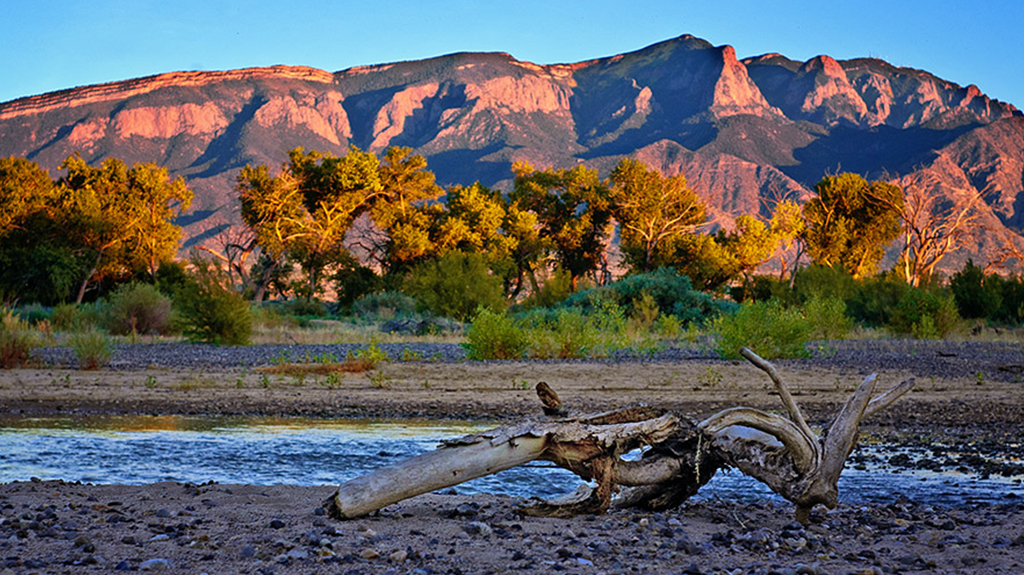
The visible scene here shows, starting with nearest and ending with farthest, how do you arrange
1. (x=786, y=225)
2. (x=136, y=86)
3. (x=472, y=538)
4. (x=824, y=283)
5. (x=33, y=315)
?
(x=472, y=538) → (x=33, y=315) → (x=824, y=283) → (x=786, y=225) → (x=136, y=86)

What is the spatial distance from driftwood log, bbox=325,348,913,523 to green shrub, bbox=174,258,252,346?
59.8 ft

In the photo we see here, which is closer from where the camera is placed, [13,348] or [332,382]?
[332,382]

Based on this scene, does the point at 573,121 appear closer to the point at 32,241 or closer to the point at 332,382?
the point at 32,241

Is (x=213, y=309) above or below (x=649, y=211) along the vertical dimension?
below

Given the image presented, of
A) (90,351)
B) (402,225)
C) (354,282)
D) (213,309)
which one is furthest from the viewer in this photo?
(402,225)

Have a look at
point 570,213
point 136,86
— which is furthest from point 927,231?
point 136,86

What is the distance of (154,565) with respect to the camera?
4.51m

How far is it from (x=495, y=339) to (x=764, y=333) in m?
5.57

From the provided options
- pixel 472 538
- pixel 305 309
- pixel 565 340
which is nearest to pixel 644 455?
pixel 472 538

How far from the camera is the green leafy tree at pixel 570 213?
2023 inches

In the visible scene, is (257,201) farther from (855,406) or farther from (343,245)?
(855,406)

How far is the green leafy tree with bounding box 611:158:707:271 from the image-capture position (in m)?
48.5

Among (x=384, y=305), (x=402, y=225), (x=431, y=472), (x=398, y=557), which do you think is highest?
(x=402, y=225)

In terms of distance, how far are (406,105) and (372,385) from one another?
163m
